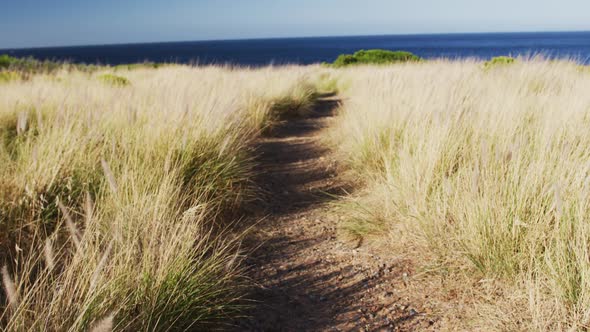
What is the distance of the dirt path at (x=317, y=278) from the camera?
6.56ft

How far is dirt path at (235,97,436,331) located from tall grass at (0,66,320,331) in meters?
0.20

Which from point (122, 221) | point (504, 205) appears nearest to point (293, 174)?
point (504, 205)

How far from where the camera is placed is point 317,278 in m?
2.39

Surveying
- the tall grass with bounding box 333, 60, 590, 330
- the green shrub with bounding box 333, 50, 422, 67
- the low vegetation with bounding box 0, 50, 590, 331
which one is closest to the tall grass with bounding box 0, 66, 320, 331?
the low vegetation with bounding box 0, 50, 590, 331

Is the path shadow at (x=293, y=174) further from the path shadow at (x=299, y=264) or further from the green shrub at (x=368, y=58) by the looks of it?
the green shrub at (x=368, y=58)

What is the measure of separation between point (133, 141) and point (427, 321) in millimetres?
2400

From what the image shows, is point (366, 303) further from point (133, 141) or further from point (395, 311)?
point (133, 141)

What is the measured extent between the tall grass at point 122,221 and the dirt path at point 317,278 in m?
0.20

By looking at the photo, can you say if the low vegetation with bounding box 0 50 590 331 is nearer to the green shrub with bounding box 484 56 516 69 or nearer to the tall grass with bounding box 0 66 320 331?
the tall grass with bounding box 0 66 320 331

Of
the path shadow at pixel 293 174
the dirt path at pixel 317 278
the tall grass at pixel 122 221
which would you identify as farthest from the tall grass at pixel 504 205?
the tall grass at pixel 122 221

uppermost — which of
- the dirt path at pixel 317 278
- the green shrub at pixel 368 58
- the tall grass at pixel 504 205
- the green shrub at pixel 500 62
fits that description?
the green shrub at pixel 368 58

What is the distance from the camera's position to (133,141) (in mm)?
3271

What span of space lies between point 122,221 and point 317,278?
109 cm

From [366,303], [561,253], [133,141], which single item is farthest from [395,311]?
[133,141]
